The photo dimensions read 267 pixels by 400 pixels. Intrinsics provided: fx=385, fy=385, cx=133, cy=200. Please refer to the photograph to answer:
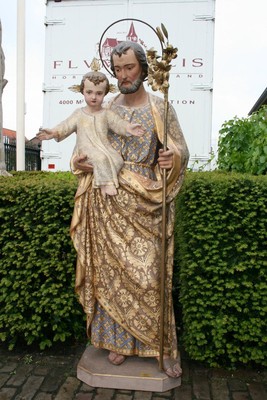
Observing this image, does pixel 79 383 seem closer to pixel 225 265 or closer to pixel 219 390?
pixel 219 390

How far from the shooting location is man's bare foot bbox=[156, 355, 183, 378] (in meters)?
2.63

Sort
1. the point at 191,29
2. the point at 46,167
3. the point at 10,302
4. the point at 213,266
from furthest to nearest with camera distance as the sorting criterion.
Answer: the point at 46,167 → the point at 191,29 → the point at 10,302 → the point at 213,266

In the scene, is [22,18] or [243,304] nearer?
[243,304]

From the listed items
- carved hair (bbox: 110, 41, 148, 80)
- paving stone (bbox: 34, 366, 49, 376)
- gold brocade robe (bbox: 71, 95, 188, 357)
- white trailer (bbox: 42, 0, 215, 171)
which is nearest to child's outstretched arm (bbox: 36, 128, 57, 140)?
gold brocade robe (bbox: 71, 95, 188, 357)

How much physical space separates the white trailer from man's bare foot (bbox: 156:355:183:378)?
195 inches

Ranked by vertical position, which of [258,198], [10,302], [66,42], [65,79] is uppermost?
[66,42]

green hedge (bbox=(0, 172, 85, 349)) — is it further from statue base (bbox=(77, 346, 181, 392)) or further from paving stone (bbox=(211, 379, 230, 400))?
paving stone (bbox=(211, 379, 230, 400))

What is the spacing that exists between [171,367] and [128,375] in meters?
0.30

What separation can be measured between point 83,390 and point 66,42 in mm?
6546

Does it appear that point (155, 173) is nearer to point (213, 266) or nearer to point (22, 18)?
point (213, 266)

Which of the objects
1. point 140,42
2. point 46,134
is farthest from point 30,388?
point 140,42

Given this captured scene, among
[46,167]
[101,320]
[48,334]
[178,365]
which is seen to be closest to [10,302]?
[48,334]

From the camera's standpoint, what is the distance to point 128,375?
2.62 metres

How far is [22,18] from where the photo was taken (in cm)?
804
